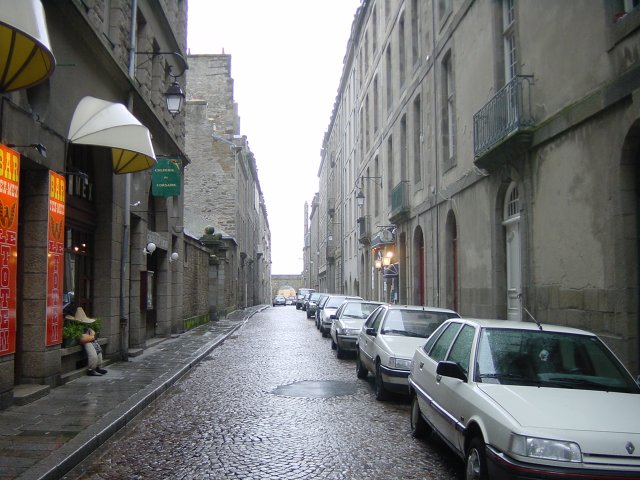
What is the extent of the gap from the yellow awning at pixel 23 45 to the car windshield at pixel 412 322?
6.48 m

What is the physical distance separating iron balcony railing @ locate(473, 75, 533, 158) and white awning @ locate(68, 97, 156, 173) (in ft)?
22.5

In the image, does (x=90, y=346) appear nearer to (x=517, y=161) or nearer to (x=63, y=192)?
(x=63, y=192)

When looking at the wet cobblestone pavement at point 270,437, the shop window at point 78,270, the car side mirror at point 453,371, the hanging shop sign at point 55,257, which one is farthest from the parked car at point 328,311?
the car side mirror at point 453,371

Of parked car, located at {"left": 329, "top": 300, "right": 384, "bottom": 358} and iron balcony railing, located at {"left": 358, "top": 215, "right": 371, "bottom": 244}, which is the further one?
iron balcony railing, located at {"left": 358, "top": 215, "right": 371, "bottom": 244}

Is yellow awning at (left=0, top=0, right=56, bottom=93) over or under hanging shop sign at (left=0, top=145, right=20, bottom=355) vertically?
over

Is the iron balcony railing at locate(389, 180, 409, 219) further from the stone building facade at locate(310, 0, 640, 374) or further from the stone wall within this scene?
the stone wall

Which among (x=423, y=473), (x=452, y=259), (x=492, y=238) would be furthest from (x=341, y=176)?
(x=423, y=473)

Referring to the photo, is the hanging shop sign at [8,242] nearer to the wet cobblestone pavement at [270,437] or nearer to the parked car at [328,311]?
the wet cobblestone pavement at [270,437]

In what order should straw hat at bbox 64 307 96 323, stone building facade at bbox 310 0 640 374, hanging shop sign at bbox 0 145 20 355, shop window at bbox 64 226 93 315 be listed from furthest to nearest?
shop window at bbox 64 226 93 315
straw hat at bbox 64 307 96 323
stone building facade at bbox 310 0 640 374
hanging shop sign at bbox 0 145 20 355

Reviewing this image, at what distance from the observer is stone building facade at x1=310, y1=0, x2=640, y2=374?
818 centimetres

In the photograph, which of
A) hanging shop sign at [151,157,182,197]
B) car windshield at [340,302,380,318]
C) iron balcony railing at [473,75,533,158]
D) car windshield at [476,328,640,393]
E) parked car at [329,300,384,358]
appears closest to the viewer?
car windshield at [476,328,640,393]

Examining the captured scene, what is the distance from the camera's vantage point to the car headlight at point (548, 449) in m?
3.92

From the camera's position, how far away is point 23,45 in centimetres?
626

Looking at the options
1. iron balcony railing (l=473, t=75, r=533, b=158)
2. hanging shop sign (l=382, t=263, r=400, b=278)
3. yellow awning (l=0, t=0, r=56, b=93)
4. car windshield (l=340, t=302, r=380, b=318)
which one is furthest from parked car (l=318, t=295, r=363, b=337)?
yellow awning (l=0, t=0, r=56, b=93)
